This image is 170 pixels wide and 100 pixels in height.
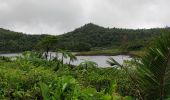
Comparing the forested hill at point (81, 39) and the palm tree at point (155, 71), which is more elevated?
the forested hill at point (81, 39)

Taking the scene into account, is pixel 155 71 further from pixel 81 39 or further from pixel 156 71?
pixel 81 39

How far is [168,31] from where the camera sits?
620cm

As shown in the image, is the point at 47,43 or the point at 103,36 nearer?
the point at 47,43

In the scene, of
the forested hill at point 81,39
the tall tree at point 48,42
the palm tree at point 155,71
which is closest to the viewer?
the palm tree at point 155,71

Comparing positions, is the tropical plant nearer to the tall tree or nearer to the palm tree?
the palm tree

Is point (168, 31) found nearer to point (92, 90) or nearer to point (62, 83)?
point (92, 90)

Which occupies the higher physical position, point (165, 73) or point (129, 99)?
point (165, 73)

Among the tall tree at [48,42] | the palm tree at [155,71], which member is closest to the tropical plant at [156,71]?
the palm tree at [155,71]

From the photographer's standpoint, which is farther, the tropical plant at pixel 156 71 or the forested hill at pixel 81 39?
the forested hill at pixel 81 39

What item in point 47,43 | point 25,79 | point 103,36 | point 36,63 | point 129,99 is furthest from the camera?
point 103,36

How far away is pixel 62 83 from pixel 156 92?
1698mm

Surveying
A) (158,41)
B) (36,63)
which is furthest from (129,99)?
(36,63)

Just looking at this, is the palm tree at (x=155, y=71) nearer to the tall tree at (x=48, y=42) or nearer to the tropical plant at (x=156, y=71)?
the tropical plant at (x=156, y=71)

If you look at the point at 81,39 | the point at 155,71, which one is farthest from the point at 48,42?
the point at 81,39
